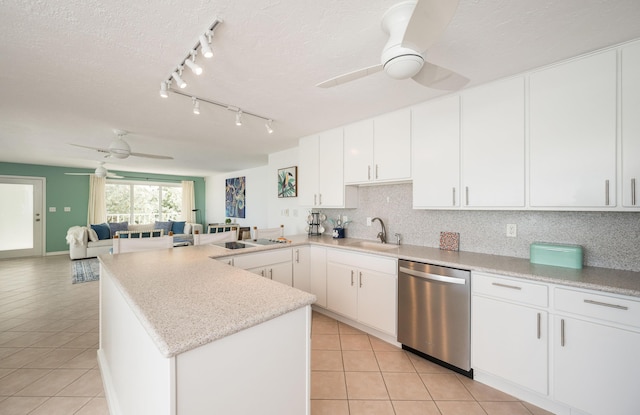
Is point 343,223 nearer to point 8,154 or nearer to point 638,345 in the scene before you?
point 638,345

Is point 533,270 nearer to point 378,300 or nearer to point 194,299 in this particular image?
point 378,300

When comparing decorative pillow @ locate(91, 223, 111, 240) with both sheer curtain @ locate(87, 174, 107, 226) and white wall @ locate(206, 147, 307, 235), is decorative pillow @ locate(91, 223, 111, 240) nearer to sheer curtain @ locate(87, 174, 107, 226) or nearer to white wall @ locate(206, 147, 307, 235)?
sheer curtain @ locate(87, 174, 107, 226)

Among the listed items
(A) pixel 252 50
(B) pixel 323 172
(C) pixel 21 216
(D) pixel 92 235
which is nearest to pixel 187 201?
(D) pixel 92 235

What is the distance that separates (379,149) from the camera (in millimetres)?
2756

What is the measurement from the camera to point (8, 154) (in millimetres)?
4980

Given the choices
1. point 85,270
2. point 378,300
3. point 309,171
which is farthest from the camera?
point 85,270

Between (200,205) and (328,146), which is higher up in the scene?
(328,146)

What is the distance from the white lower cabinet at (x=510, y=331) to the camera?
1.62 meters

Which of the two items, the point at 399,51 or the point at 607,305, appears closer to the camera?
the point at 399,51

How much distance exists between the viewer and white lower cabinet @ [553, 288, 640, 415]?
4.48 ft

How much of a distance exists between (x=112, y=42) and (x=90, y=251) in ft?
21.3

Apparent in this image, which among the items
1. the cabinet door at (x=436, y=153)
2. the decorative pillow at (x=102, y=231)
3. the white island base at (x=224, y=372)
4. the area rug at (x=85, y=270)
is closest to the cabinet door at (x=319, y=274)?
the cabinet door at (x=436, y=153)

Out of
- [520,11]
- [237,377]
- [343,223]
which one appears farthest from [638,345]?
[343,223]

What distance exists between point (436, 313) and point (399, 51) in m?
Result: 1.93
